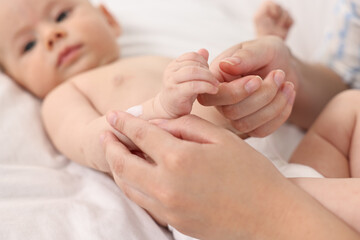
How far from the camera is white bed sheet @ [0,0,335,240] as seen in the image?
28.6 inches

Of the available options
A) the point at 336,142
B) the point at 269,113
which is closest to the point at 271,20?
the point at 336,142

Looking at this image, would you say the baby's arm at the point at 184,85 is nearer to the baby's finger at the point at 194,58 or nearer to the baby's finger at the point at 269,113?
the baby's finger at the point at 194,58

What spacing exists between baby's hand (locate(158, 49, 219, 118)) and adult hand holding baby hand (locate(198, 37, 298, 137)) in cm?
4

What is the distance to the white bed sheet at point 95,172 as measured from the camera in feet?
2.38

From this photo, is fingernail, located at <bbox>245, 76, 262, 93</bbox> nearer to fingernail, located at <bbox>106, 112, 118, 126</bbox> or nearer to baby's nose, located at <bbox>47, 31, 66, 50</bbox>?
fingernail, located at <bbox>106, 112, 118, 126</bbox>

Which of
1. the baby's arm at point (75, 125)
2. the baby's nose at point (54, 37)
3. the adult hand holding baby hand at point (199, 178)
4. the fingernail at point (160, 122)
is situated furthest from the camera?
the baby's nose at point (54, 37)

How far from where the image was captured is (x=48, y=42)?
3.61 feet

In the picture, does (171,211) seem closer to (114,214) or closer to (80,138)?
(114,214)

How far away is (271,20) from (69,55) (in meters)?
0.59

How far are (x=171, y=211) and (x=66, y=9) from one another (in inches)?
33.7

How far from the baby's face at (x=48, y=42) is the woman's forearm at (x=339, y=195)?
0.73 m

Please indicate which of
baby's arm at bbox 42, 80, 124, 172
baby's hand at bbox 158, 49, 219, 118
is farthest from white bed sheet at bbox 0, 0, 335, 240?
baby's hand at bbox 158, 49, 219, 118

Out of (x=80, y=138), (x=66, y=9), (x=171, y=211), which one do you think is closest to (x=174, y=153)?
(x=171, y=211)

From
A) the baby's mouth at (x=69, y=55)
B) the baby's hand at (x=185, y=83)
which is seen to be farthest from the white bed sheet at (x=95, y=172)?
the baby's hand at (x=185, y=83)
